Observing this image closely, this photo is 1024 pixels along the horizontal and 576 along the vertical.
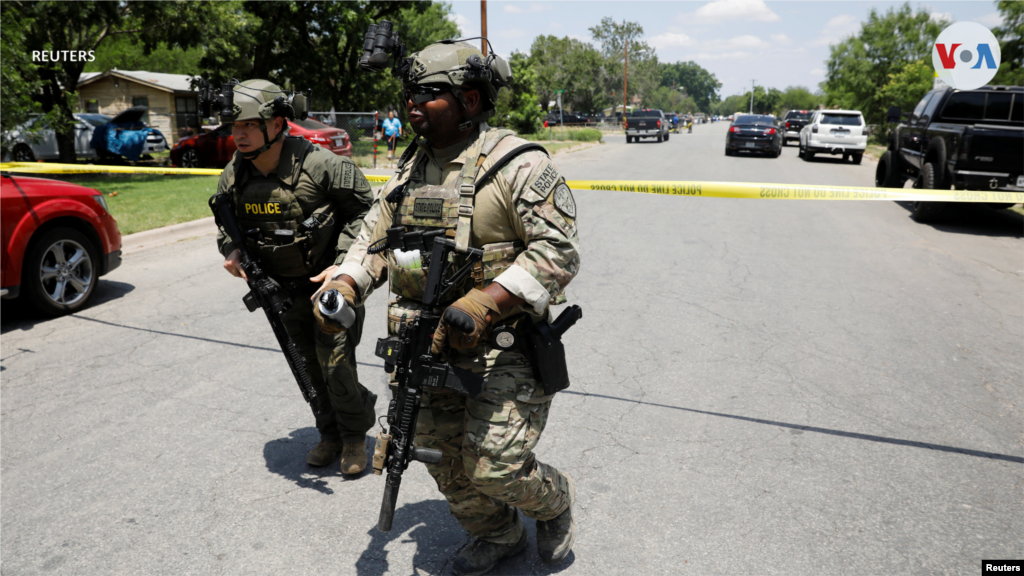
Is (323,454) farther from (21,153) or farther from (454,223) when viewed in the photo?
(21,153)

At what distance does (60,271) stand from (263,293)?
3819mm

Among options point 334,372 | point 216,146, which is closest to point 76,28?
point 216,146

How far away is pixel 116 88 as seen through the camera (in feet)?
128

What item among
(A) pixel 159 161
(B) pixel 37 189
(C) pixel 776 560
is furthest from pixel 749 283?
(A) pixel 159 161

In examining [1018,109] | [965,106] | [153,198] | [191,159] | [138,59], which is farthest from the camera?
[138,59]

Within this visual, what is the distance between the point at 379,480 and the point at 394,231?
5.10 ft

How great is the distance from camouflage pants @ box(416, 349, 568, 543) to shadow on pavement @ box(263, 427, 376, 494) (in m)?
1.00

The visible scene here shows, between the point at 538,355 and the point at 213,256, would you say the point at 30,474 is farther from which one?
the point at 213,256

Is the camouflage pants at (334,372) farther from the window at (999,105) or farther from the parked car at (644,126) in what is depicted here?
the parked car at (644,126)

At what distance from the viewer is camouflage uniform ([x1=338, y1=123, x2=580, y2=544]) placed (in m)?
2.25

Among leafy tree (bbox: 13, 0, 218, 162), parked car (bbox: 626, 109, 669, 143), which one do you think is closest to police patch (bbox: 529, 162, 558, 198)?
leafy tree (bbox: 13, 0, 218, 162)

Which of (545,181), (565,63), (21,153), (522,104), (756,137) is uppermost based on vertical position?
(565,63)

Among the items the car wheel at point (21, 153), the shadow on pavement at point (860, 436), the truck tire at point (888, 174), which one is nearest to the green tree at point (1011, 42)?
the truck tire at point (888, 174)

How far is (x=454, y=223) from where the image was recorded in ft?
7.53
